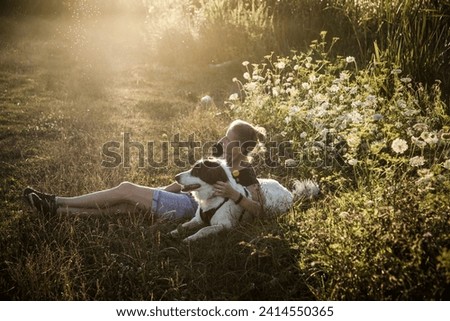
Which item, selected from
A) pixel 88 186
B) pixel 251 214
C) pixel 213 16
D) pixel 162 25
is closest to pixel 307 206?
pixel 251 214

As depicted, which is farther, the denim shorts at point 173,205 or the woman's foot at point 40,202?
the denim shorts at point 173,205

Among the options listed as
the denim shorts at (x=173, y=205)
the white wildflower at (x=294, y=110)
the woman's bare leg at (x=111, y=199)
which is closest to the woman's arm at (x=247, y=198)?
the denim shorts at (x=173, y=205)

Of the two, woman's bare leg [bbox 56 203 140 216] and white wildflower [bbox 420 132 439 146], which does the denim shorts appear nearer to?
woman's bare leg [bbox 56 203 140 216]

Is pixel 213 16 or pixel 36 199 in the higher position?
pixel 213 16

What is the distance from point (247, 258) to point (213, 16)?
969 centimetres

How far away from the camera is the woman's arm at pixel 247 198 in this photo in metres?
4.30

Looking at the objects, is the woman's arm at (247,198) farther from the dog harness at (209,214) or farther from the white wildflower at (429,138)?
the white wildflower at (429,138)

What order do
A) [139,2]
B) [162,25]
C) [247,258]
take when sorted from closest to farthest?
[247,258]
[162,25]
[139,2]

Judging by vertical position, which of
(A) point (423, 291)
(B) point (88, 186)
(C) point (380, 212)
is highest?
(C) point (380, 212)

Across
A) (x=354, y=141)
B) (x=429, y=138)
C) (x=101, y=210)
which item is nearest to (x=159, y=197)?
(x=101, y=210)

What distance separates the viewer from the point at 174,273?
365cm

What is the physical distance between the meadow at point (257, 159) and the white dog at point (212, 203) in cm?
14

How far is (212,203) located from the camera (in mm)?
4445
